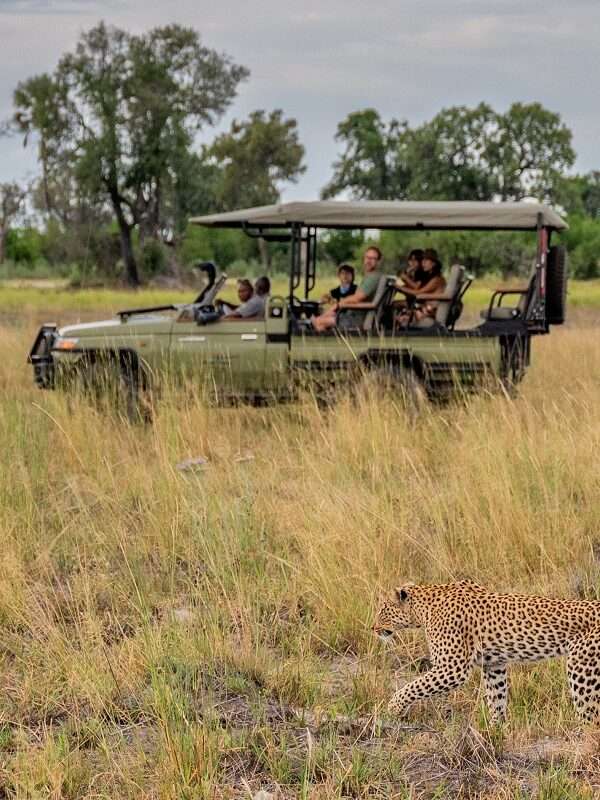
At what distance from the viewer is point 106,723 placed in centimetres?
436

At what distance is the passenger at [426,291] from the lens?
35.5 ft

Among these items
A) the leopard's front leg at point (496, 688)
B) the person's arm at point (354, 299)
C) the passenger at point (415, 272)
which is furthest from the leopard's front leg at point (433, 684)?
the passenger at point (415, 272)

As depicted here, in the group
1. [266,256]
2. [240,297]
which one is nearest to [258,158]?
[266,256]

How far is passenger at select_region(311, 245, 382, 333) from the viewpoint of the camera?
34.8ft

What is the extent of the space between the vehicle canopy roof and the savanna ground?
189 centimetres

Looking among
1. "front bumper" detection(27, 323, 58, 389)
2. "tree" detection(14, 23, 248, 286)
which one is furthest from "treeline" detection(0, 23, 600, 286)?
"front bumper" detection(27, 323, 58, 389)

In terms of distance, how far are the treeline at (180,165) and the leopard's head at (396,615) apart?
3175 cm

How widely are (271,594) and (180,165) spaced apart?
38258 millimetres

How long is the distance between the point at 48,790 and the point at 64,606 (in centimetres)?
192

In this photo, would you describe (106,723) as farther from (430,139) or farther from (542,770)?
(430,139)

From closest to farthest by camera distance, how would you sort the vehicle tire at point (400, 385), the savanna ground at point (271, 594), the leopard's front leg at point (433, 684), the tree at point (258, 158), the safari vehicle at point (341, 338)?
the savanna ground at point (271, 594), the leopard's front leg at point (433, 684), the vehicle tire at point (400, 385), the safari vehicle at point (341, 338), the tree at point (258, 158)

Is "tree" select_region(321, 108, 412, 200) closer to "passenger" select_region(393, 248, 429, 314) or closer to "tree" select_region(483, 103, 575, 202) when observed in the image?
"tree" select_region(483, 103, 575, 202)

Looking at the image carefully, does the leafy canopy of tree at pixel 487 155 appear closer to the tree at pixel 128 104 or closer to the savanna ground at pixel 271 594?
the tree at pixel 128 104

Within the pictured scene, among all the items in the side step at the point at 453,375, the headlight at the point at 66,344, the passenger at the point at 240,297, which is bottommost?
the side step at the point at 453,375
